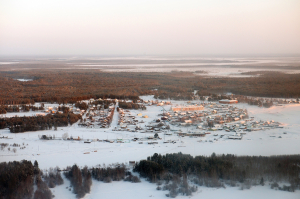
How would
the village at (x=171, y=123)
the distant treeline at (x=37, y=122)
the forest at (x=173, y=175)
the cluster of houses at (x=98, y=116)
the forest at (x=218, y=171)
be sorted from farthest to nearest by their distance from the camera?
the cluster of houses at (x=98, y=116)
the distant treeline at (x=37, y=122)
the village at (x=171, y=123)
the forest at (x=218, y=171)
the forest at (x=173, y=175)

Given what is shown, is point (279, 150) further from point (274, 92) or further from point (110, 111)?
point (110, 111)

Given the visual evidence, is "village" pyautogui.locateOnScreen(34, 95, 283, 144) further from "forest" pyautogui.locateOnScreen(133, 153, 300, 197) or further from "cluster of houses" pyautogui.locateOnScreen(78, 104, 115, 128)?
"forest" pyautogui.locateOnScreen(133, 153, 300, 197)

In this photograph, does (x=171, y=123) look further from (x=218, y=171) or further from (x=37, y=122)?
(x=37, y=122)

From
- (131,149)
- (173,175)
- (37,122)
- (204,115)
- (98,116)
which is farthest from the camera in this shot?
(98,116)

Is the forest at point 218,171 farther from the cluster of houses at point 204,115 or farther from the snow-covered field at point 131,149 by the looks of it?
the cluster of houses at point 204,115

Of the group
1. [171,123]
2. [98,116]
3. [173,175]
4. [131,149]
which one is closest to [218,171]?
[173,175]

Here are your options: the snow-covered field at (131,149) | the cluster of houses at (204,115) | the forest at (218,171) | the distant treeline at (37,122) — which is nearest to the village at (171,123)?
the cluster of houses at (204,115)
